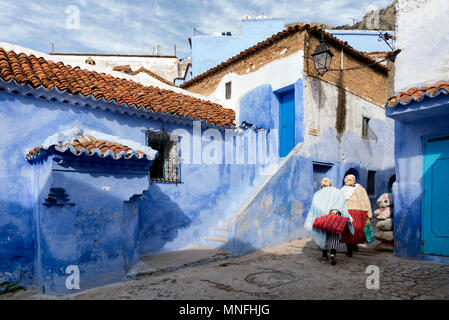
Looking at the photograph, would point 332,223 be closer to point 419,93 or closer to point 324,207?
point 324,207

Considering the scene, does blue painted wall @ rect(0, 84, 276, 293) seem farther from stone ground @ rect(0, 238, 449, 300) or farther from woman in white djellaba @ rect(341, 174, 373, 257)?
woman in white djellaba @ rect(341, 174, 373, 257)

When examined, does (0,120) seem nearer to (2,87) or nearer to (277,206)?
(2,87)

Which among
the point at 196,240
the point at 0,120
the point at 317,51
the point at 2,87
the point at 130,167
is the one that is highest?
the point at 317,51

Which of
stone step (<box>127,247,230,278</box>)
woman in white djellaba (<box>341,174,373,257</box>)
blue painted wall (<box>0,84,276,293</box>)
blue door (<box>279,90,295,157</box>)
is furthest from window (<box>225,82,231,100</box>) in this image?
woman in white djellaba (<box>341,174,373,257</box>)

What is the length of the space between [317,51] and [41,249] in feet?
27.5

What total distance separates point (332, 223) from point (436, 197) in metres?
2.26

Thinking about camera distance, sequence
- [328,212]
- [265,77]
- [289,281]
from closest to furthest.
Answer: [289,281]
[328,212]
[265,77]

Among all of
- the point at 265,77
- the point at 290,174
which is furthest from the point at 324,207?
the point at 265,77

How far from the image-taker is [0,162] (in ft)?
20.2

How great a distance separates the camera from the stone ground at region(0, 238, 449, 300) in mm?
4936

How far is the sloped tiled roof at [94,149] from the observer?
547 cm

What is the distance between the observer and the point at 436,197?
6586 mm

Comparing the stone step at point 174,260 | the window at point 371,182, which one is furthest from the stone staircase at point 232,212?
the window at point 371,182
